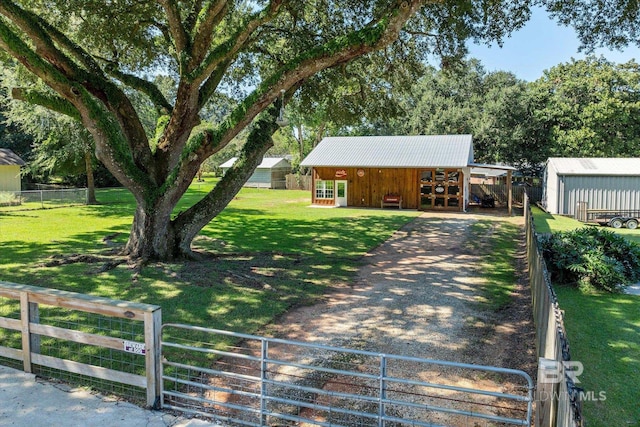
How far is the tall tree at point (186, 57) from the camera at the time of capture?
9.24 meters

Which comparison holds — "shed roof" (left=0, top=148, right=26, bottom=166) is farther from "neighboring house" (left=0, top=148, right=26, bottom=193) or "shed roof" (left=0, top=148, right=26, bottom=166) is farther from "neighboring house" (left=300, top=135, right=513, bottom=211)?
"neighboring house" (left=300, top=135, right=513, bottom=211)

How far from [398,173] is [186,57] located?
59.2 feet

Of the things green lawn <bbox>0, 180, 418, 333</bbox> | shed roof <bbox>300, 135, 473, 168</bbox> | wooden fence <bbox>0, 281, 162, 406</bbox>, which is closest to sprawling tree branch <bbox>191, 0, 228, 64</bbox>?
green lawn <bbox>0, 180, 418, 333</bbox>

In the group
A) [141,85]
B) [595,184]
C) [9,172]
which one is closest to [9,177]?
[9,172]

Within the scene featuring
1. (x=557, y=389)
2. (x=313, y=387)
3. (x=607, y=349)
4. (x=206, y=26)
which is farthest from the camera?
(x=206, y=26)

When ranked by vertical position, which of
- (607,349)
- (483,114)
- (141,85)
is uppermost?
(483,114)

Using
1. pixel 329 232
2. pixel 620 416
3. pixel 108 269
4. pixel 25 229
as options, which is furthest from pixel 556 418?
pixel 25 229

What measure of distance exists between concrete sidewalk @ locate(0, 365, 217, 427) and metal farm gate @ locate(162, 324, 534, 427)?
0.26 meters

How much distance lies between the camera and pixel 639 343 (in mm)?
6727

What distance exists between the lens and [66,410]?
13.8 feet

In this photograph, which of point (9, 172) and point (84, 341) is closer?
point (84, 341)

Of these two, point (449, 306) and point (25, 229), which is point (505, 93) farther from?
point (25, 229)

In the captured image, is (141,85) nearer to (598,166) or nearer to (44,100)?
(44,100)

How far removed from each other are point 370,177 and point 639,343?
21.2 meters
